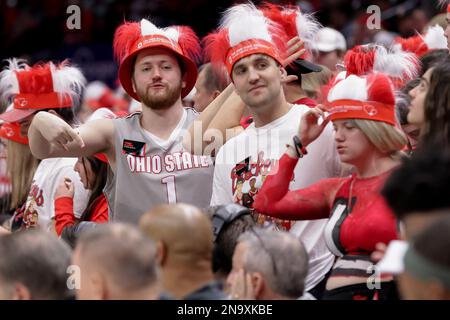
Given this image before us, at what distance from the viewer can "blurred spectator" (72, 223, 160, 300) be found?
12.5ft

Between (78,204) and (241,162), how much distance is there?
1.38 m

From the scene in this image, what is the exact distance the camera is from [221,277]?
4703mm

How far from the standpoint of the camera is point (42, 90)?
693 centimetres

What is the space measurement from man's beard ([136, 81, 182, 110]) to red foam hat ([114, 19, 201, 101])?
168 millimetres

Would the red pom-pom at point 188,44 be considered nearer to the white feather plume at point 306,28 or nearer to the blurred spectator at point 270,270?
the white feather plume at point 306,28

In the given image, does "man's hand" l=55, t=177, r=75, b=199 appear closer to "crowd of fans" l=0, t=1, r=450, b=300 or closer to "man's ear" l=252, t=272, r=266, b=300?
"crowd of fans" l=0, t=1, r=450, b=300

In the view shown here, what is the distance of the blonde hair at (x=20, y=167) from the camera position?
7.02 metres

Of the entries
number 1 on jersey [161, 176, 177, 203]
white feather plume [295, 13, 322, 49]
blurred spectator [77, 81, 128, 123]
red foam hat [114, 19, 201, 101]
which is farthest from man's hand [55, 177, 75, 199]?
blurred spectator [77, 81, 128, 123]

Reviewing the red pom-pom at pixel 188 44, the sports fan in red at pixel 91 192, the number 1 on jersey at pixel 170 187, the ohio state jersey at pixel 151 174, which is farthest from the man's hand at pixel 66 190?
the red pom-pom at pixel 188 44

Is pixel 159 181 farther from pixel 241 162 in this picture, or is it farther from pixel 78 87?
pixel 78 87

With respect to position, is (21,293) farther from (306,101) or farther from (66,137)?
(306,101)

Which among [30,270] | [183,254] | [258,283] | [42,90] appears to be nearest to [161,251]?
[183,254]

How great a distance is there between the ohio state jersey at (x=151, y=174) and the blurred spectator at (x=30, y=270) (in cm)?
180
